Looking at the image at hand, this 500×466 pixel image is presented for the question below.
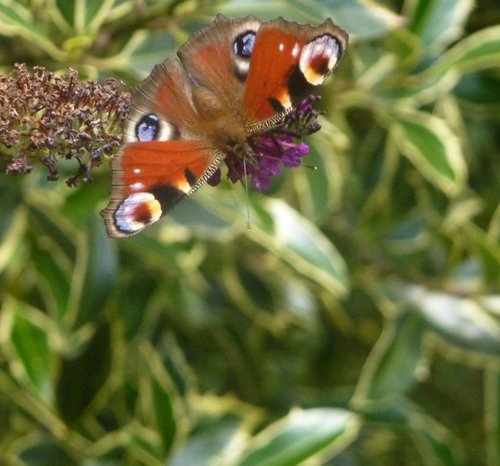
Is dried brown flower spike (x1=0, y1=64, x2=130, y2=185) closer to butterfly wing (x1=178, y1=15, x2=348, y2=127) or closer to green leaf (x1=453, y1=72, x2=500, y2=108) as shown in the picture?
butterfly wing (x1=178, y1=15, x2=348, y2=127)

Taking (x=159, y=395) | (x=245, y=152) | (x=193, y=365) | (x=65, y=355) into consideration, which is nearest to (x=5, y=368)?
(x=65, y=355)

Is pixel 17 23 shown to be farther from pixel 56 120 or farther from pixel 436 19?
pixel 436 19

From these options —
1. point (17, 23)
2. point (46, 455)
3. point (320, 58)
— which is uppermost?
point (17, 23)

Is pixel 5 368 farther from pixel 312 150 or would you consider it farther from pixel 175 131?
pixel 175 131

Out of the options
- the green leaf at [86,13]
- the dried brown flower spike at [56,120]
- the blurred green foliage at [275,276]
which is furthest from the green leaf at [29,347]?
the dried brown flower spike at [56,120]

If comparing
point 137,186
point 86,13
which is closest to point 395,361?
point 86,13

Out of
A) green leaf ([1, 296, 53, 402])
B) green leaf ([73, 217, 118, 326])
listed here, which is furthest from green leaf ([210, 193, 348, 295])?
green leaf ([1, 296, 53, 402])
